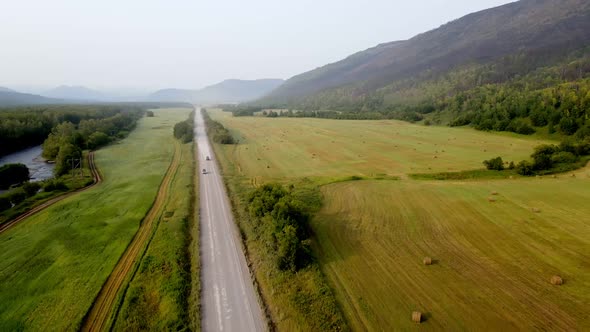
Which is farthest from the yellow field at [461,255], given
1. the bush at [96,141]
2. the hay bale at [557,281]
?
the bush at [96,141]

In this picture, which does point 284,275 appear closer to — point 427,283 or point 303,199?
point 427,283

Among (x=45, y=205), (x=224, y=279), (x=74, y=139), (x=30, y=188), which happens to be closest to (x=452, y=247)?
(x=224, y=279)

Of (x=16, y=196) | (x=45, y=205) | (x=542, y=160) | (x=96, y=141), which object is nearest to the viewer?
(x=45, y=205)

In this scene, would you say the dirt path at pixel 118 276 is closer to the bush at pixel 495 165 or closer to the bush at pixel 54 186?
the bush at pixel 54 186

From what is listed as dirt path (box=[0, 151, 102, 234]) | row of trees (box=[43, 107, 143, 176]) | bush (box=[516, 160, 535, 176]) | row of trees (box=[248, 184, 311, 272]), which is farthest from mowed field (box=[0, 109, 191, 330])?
bush (box=[516, 160, 535, 176])

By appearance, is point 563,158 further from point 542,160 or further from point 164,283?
point 164,283
